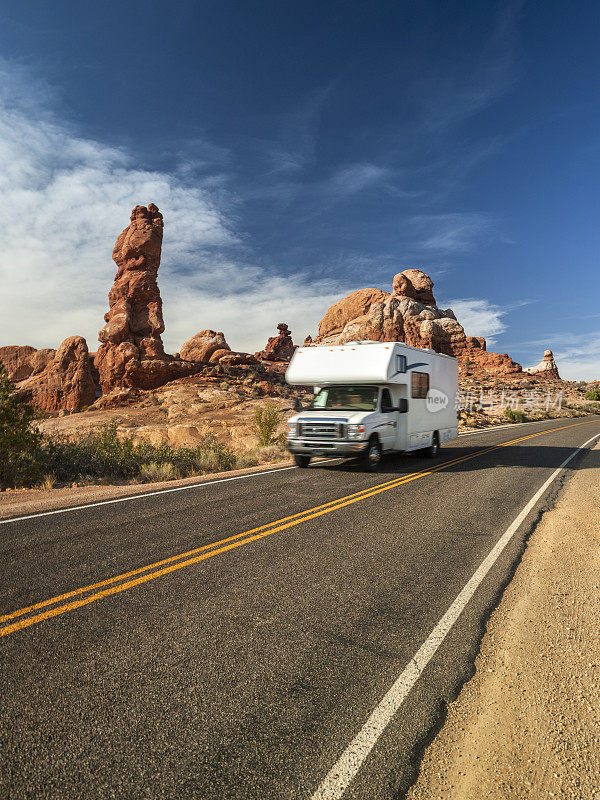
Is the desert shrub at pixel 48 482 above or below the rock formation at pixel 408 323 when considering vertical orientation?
below

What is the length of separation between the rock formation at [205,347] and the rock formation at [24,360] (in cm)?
2024

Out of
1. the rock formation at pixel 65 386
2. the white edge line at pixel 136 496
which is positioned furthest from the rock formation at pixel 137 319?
the white edge line at pixel 136 496

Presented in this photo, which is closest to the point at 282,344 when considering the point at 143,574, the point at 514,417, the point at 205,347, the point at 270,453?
the point at 205,347

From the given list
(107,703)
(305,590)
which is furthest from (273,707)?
(305,590)

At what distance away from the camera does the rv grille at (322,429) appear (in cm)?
1145

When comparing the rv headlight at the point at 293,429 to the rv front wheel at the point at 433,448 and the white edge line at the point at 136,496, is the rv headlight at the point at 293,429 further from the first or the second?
the rv front wheel at the point at 433,448

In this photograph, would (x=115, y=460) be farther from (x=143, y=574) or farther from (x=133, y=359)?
(x=133, y=359)

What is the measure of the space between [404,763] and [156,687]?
1618mm

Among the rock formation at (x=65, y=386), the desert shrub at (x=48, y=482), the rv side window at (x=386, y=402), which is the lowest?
the desert shrub at (x=48, y=482)

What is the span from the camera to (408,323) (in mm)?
80500

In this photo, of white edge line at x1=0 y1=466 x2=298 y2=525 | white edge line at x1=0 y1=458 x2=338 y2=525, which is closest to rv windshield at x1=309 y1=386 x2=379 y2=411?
white edge line at x1=0 y1=458 x2=338 y2=525

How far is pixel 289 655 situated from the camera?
345cm

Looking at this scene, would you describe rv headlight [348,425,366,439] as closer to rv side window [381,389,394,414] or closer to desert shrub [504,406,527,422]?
rv side window [381,389,394,414]

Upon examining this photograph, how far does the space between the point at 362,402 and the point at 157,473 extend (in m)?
5.78
